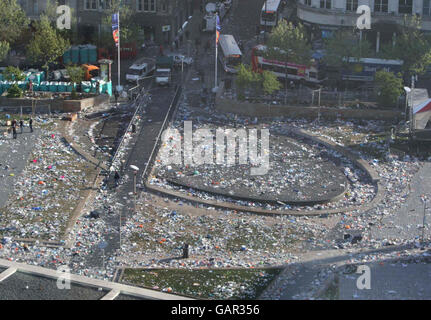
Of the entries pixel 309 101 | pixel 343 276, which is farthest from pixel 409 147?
pixel 343 276

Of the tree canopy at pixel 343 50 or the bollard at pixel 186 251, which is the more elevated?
the tree canopy at pixel 343 50

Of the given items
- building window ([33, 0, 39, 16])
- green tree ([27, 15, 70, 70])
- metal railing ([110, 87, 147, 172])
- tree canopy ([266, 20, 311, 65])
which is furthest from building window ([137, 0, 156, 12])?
tree canopy ([266, 20, 311, 65])

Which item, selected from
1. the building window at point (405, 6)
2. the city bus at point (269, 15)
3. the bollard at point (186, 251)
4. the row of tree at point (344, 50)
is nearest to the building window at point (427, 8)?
the building window at point (405, 6)

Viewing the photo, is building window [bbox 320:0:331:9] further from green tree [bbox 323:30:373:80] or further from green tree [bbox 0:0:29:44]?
green tree [bbox 0:0:29:44]

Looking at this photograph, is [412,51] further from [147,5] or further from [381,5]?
A: [147,5]

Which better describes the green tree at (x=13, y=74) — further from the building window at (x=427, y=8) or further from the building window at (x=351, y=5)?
the building window at (x=427, y=8)

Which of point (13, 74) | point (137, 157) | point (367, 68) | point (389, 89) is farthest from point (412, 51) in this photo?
point (13, 74)

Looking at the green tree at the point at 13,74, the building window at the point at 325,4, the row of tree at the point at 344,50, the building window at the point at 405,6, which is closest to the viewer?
the green tree at the point at 13,74

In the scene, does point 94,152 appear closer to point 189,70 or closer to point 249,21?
point 189,70
